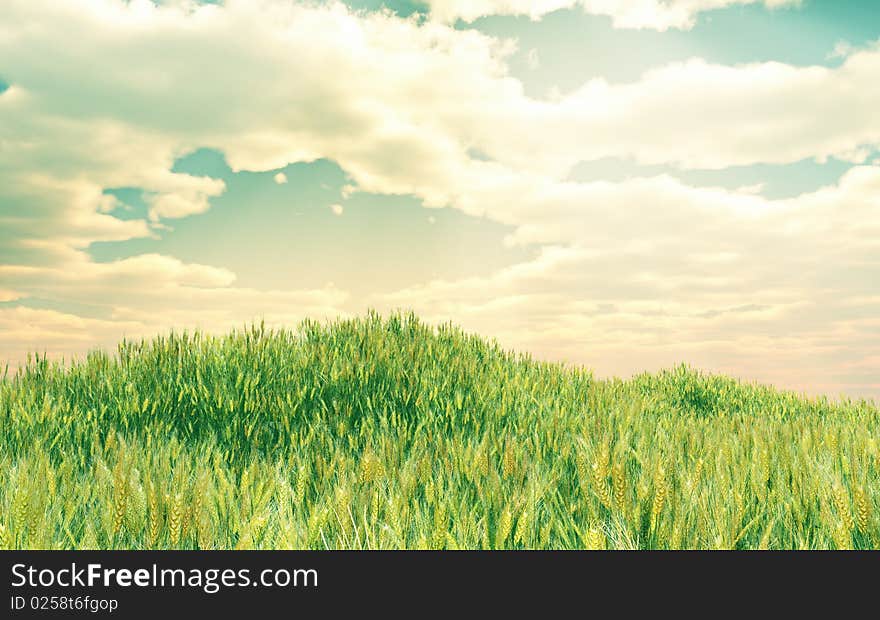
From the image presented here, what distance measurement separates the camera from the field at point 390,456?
9.44 feet

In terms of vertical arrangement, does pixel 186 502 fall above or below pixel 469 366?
below

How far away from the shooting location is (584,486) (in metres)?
3.64

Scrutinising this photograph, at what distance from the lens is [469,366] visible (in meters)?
7.61

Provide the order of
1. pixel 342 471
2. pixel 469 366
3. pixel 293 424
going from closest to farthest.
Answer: pixel 342 471 < pixel 293 424 < pixel 469 366

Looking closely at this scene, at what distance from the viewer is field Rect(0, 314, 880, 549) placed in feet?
9.44

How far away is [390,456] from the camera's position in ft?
14.5
